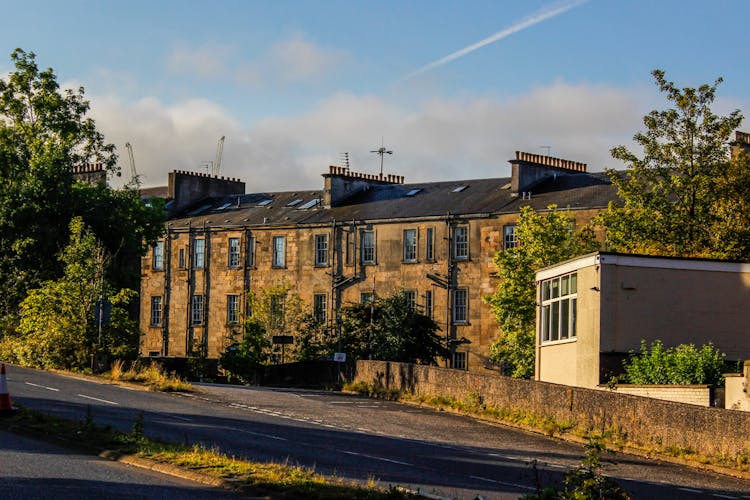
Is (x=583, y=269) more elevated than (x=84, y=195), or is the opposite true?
(x=84, y=195)

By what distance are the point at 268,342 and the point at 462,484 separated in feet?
149

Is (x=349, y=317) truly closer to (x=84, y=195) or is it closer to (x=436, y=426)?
(x=84, y=195)

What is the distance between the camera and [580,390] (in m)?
30.0

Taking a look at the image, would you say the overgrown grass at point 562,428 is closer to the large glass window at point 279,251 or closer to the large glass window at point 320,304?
the large glass window at point 320,304

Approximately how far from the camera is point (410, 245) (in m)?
72.1

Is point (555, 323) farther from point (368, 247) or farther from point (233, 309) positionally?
point (233, 309)

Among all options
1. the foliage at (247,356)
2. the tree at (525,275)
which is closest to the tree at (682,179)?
the tree at (525,275)

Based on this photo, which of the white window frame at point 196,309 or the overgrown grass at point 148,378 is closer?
the overgrown grass at point 148,378

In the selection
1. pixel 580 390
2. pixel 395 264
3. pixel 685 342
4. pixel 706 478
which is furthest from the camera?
pixel 395 264

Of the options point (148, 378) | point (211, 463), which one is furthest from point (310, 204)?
point (211, 463)

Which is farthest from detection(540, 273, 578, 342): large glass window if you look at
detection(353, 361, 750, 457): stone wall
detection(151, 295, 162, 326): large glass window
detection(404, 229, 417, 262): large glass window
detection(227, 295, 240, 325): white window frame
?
detection(151, 295, 162, 326): large glass window

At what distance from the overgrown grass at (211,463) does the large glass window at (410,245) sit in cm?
4666

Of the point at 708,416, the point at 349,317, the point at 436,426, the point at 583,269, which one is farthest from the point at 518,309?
the point at 708,416

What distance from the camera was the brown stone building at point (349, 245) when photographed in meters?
69.0
